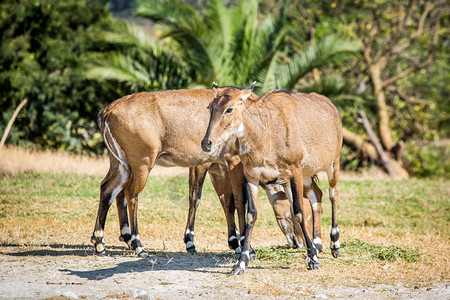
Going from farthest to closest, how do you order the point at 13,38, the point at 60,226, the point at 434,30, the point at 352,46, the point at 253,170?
the point at 434,30
the point at 13,38
the point at 352,46
the point at 60,226
the point at 253,170

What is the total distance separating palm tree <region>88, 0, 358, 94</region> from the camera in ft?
55.5

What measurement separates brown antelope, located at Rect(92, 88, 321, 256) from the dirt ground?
2.03ft

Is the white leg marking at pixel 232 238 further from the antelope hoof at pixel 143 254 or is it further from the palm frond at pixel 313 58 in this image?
the palm frond at pixel 313 58

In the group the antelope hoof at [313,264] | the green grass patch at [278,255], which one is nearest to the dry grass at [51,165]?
the green grass patch at [278,255]

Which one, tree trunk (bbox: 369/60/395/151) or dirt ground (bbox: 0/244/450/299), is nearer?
dirt ground (bbox: 0/244/450/299)

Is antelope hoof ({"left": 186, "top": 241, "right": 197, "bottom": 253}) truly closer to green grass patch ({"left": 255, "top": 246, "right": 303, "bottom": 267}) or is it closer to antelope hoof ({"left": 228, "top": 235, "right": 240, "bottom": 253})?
antelope hoof ({"left": 228, "top": 235, "right": 240, "bottom": 253})

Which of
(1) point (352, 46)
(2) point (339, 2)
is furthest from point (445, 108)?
(1) point (352, 46)

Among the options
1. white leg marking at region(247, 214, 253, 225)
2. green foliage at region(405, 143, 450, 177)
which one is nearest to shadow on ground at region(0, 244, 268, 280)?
white leg marking at region(247, 214, 253, 225)

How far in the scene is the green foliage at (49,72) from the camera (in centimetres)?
1875

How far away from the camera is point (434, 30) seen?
2284cm

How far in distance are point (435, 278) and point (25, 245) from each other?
18.8 feet

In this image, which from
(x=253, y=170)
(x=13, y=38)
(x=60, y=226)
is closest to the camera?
(x=253, y=170)

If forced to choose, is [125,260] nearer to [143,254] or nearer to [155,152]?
[143,254]

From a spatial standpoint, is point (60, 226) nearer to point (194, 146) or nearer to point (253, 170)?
point (194, 146)
